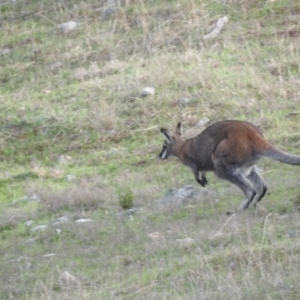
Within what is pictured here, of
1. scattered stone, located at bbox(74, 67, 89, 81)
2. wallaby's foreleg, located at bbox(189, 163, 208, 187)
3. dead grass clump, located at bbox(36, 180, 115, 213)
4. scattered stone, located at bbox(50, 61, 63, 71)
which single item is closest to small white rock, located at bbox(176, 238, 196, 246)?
wallaby's foreleg, located at bbox(189, 163, 208, 187)

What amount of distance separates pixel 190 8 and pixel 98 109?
2.63 metres

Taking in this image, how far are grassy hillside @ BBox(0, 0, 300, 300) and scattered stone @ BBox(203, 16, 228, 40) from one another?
0.08m

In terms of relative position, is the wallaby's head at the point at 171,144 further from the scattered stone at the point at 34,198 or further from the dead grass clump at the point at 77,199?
the scattered stone at the point at 34,198

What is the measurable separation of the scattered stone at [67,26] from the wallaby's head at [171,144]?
15.6 ft

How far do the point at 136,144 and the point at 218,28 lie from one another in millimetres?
2757

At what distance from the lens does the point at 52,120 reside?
12.5 m

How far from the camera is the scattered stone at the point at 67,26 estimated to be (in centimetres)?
1454

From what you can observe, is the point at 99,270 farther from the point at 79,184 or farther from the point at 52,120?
the point at 52,120

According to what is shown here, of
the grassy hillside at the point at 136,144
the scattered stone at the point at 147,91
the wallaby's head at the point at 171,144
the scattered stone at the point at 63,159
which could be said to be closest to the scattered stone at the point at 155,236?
the grassy hillside at the point at 136,144

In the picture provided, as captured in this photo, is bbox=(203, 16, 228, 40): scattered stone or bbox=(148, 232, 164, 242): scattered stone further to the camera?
bbox=(203, 16, 228, 40): scattered stone

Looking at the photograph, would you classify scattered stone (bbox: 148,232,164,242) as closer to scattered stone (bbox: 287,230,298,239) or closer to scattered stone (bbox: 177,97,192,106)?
scattered stone (bbox: 287,230,298,239)

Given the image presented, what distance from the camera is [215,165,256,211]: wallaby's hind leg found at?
28.3 ft

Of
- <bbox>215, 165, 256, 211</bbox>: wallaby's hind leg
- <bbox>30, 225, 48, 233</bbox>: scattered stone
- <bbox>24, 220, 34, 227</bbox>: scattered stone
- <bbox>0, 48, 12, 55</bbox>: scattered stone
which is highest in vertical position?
<bbox>215, 165, 256, 211</bbox>: wallaby's hind leg

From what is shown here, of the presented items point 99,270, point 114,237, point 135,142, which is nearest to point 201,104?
point 135,142
